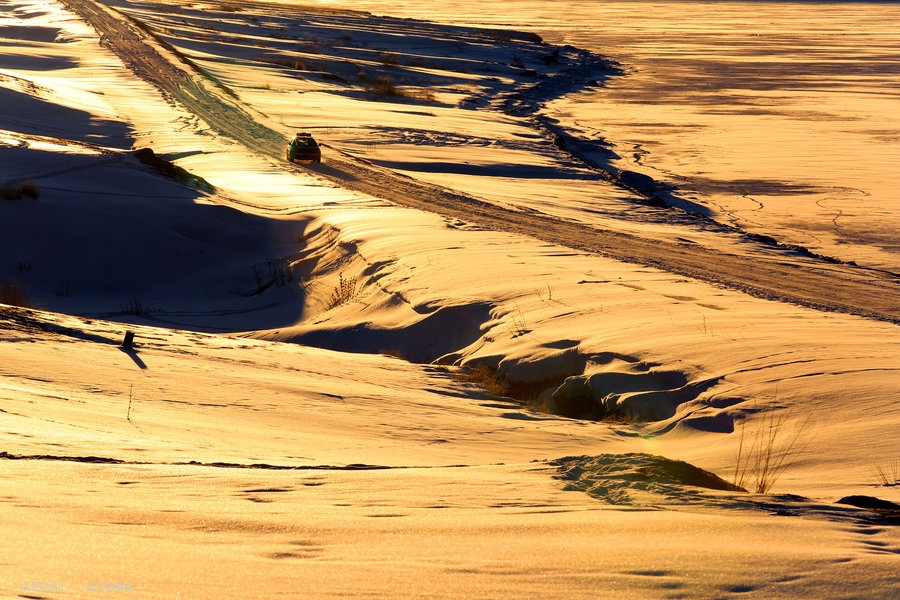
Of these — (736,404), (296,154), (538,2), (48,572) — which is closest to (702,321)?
Answer: (736,404)

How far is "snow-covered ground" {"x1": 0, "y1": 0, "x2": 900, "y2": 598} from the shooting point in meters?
3.94

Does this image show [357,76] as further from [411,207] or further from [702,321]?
[702,321]

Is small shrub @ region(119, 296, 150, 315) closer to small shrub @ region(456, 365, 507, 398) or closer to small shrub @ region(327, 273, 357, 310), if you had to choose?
small shrub @ region(327, 273, 357, 310)

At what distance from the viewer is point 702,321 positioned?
35.2 ft

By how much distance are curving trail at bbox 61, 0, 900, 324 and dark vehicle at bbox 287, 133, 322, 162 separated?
34 centimetres

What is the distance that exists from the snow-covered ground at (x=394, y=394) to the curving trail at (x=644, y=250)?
251 mm

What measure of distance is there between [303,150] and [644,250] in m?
9.48

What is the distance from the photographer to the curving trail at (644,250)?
13.3m

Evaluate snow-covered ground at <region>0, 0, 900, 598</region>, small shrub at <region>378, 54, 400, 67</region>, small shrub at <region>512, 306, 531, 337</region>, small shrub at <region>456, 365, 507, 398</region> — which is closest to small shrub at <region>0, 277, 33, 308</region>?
snow-covered ground at <region>0, 0, 900, 598</region>

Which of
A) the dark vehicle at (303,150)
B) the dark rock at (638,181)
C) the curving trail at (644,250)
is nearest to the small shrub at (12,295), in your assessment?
the curving trail at (644,250)

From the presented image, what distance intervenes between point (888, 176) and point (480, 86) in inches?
848

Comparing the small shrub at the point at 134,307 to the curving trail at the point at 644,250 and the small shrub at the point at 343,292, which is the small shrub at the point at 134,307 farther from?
the curving trail at the point at 644,250

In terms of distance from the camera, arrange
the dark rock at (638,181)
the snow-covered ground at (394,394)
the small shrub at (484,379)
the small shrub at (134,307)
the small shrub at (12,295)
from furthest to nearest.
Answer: the dark rock at (638,181) < the small shrub at (134,307) < the small shrub at (12,295) < the small shrub at (484,379) < the snow-covered ground at (394,394)

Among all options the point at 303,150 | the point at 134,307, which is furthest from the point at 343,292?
the point at 303,150
